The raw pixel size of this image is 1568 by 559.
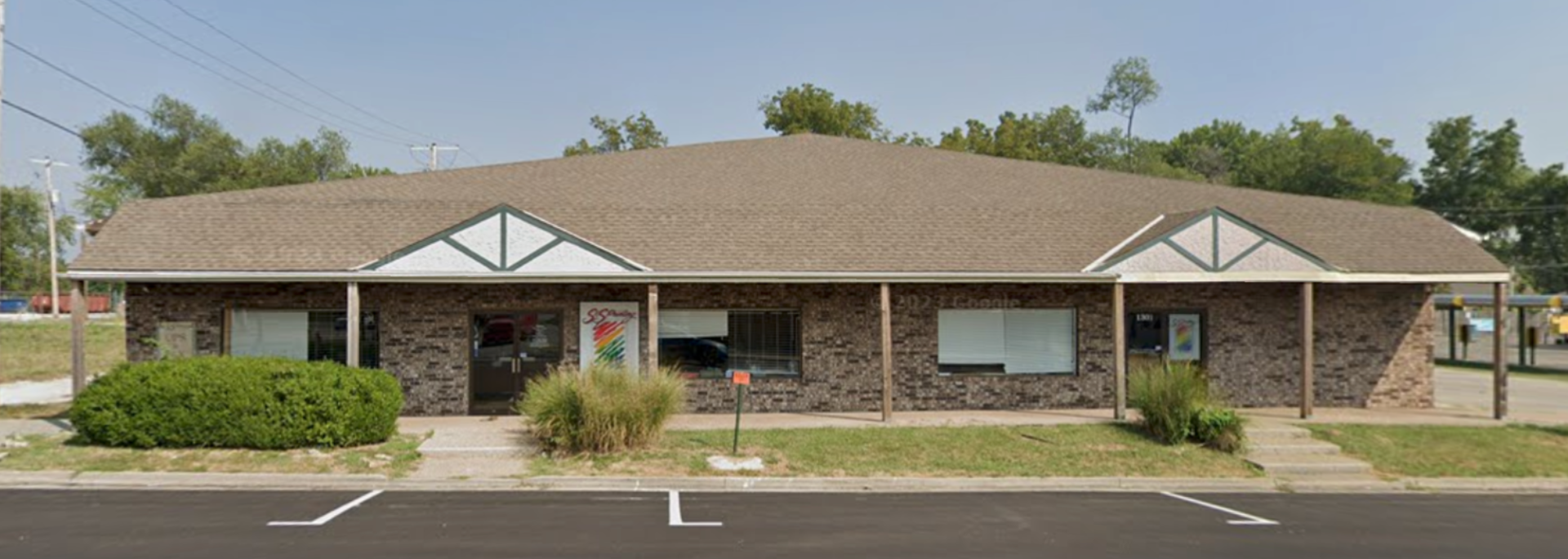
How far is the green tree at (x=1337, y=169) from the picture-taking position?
5050cm

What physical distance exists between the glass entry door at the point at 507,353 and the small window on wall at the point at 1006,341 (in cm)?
690

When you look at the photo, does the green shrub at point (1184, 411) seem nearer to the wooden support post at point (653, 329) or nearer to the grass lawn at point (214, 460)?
the wooden support post at point (653, 329)

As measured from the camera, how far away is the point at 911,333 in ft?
57.4

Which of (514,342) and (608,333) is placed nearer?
(514,342)

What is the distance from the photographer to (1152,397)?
14.4 meters

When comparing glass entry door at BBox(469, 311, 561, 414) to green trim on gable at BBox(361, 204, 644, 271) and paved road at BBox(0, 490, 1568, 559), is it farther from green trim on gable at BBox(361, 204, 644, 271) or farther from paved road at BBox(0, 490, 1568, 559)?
paved road at BBox(0, 490, 1568, 559)

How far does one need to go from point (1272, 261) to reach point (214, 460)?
16.2 m

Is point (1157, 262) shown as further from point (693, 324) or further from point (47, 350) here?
point (47, 350)

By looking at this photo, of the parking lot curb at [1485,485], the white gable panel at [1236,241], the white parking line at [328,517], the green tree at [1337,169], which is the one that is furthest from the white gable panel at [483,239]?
the green tree at [1337,169]

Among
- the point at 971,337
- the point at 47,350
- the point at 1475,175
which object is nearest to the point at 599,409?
the point at 971,337

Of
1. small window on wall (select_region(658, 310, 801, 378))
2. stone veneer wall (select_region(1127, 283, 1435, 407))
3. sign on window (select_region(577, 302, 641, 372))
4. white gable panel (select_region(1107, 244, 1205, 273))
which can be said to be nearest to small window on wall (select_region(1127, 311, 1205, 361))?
stone veneer wall (select_region(1127, 283, 1435, 407))

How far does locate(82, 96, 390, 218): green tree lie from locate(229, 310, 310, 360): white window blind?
45392 mm

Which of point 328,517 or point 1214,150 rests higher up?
point 1214,150

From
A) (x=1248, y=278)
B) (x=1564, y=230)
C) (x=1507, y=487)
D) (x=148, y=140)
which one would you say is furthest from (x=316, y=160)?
(x=1564, y=230)
